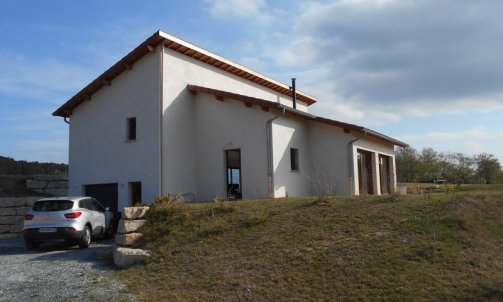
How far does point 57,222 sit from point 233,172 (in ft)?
25.9

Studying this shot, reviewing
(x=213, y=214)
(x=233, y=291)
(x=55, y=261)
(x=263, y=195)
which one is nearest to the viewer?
(x=233, y=291)

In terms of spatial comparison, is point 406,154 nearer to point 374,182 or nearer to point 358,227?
point 374,182

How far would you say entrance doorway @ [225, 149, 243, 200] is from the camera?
20.0 m

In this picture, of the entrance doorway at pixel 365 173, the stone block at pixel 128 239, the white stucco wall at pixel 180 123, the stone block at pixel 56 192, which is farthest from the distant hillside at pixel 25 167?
the entrance doorway at pixel 365 173

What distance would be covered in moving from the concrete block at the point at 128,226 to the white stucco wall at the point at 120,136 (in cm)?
553

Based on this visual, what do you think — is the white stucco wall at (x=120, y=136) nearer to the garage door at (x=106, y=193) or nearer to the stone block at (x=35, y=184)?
the garage door at (x=106, y=193)

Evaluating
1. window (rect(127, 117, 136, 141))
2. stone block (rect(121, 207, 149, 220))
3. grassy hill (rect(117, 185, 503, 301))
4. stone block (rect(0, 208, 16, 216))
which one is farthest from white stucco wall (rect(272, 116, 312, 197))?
stone block (rect(0, 208, 16, 216))

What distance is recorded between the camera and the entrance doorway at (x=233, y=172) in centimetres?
1997

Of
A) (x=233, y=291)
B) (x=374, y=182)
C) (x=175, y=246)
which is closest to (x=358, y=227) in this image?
(x=233, y=291)

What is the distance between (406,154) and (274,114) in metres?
34.9

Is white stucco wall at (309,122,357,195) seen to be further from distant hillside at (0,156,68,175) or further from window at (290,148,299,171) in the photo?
distant hillside at (0,156,68,175)

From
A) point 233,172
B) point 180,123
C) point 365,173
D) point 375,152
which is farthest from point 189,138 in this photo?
point 375,152

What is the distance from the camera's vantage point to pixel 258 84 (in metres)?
25.4

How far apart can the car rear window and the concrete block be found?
253 cm
